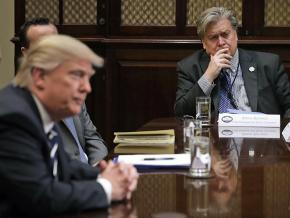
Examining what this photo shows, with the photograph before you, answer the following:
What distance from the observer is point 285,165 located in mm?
2182

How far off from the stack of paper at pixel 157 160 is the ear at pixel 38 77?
2.23 feet

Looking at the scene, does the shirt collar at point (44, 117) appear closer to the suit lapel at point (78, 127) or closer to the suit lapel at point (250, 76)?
the suit lapel at point (78, 127)

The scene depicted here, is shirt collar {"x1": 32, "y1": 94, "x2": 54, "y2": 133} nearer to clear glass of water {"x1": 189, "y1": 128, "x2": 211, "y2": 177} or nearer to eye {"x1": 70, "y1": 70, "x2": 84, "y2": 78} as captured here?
eye {"x1": 70, "y1": 70, "x2": 84, "y2": 78}

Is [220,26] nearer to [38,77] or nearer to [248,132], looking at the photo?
[248,132]

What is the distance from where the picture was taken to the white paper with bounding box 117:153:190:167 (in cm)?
209

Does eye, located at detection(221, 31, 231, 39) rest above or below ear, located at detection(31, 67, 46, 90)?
above

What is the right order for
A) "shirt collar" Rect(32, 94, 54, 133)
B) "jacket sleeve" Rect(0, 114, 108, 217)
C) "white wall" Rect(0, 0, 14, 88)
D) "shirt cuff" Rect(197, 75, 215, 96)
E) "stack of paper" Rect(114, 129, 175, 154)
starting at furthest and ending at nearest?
"white wall" Rect(0, 0, 14, 88)
"shirt cuff" Rect(197, 75, 215, 96)
"stack of paper" Rect(114, 129, 175, 154)
"shirt collar" Rect(32, 94, 54, 133)
"jacket sleeve" Rect(0, 114, 108, 217)

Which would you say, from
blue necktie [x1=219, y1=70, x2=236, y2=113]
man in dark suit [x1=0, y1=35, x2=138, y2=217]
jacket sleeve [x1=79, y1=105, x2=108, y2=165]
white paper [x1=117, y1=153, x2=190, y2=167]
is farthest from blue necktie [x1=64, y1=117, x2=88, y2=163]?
man in dark suit [x1=0, y1=35, x2=138, y2=217]

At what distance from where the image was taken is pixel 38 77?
1.49 meters

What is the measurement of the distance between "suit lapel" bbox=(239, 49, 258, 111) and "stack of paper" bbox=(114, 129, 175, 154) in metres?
1.16

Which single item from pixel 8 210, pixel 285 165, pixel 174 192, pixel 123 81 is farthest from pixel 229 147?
pixel 123 81

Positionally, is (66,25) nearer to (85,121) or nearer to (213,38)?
(213,38)

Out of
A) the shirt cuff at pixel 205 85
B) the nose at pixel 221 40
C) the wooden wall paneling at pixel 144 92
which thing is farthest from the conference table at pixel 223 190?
the wooden wall paneling at pixel 144 92

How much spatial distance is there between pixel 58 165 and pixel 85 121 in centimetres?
145
